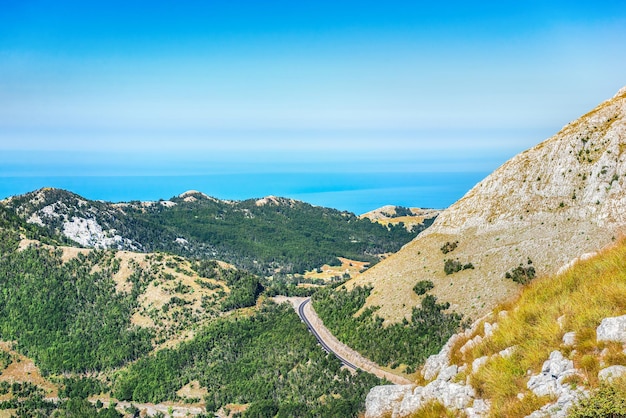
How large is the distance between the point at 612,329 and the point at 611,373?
1.78 metres

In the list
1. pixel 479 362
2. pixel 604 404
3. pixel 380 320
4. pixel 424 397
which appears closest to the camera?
pixel 604 404

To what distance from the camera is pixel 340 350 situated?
322 ft

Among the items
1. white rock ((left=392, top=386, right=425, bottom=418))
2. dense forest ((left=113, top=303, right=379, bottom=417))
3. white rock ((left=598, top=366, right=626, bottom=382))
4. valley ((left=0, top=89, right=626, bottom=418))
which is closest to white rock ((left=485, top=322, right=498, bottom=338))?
valley ((left=0, top=89, right=626, bottom=418))

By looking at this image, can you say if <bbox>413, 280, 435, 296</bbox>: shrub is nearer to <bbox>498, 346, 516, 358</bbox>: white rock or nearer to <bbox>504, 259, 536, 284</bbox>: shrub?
<bbox>504, 259, 536, 284</bbox>: shrub

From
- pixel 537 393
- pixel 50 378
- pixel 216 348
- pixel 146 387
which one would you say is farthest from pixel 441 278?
pixel 50 378

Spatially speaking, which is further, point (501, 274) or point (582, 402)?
point (501, 274)

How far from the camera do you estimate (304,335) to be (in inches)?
4304

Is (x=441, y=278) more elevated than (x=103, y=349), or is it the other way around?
Result: (x=441, y=278)

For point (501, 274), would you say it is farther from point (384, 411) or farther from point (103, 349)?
point (103, 349)

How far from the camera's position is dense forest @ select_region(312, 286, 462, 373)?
81.8 m

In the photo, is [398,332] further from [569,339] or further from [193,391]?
[569,339]

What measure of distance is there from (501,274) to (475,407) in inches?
3047

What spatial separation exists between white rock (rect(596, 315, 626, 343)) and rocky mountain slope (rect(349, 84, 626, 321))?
223 ft

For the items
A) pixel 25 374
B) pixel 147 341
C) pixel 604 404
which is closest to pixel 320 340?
pixel 147 341
